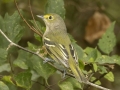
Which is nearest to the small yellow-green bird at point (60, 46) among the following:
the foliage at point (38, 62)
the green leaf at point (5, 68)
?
the foliage at point (38, 62)

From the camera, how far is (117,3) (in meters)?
6.70

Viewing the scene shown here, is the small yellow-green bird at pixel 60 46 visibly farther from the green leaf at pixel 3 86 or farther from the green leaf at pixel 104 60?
the green leaf at pixel 3 86

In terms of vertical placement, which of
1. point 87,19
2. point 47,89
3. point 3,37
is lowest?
point 87,19

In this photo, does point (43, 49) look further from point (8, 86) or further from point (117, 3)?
point (117, 3)

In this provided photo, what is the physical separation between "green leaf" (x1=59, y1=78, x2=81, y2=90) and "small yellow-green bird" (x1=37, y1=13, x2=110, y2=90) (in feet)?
0.29

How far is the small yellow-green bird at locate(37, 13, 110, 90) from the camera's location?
3444 millimetres

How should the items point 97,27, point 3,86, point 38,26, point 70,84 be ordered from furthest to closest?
point 97,27
point 38,26
point 70,84
point 3,86

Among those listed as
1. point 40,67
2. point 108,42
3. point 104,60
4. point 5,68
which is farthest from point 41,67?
point 108,42

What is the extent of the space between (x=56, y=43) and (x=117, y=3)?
2934 mm

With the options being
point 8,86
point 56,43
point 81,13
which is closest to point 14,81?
point 8,86

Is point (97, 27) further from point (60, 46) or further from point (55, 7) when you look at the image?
point (55, 7)

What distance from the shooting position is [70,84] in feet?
10.7

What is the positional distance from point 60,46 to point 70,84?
0.83 meters

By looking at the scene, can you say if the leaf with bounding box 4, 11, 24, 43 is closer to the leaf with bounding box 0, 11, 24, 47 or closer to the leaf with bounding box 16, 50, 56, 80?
the leaf with bounding box 0, 11, 24, 47
